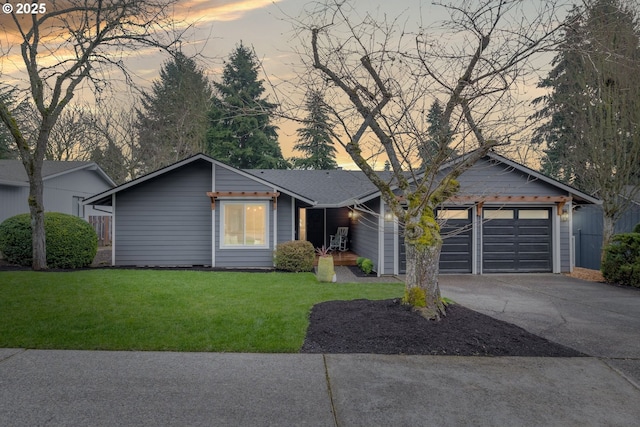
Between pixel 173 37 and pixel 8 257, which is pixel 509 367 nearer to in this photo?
pixel 173 37

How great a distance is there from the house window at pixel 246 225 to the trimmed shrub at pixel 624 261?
9.64 meters

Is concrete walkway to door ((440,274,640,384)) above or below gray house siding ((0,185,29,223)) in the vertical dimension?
below

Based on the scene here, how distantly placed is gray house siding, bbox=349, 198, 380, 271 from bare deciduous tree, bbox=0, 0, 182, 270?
24.6 ft

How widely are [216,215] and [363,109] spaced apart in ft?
25.1

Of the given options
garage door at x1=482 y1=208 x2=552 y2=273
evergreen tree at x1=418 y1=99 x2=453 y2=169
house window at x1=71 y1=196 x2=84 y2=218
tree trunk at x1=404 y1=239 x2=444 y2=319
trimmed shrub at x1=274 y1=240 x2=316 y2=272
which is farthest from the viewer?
house window at x1=71 y1=196 x2=84 y2=218

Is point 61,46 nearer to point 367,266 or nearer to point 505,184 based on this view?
Result: point 367,266

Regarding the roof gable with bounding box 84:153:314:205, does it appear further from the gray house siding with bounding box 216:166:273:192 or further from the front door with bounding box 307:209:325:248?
the front door with bounding box 307:209:325:248

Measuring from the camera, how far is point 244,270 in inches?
465

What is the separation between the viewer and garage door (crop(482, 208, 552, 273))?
1224 cm

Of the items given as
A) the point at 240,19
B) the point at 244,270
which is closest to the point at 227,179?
the point at 244,270

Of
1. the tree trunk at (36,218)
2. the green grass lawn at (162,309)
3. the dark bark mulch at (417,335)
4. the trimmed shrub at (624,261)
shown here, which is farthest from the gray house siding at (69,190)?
the trimmed shrub at (624,261)

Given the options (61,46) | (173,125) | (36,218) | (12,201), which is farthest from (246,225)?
(173,125)

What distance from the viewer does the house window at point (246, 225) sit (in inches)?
492

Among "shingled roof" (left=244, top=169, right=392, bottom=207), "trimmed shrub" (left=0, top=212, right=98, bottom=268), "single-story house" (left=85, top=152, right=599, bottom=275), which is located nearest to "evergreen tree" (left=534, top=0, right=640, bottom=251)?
"single-story house" (left=85, top=152, right=599, bottom=275)
